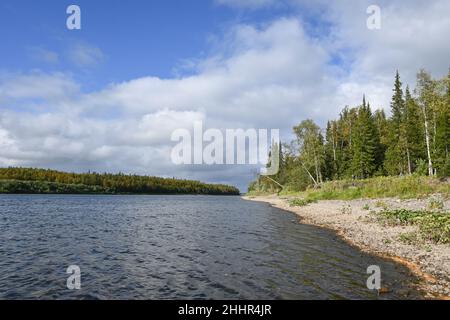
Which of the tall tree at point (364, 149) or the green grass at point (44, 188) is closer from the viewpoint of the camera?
the tall tree at point (364, 149)

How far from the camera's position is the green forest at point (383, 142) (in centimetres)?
5269

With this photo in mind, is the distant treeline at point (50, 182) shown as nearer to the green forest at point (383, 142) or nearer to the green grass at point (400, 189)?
the green forest at point (383, 142)

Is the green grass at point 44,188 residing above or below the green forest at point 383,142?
below

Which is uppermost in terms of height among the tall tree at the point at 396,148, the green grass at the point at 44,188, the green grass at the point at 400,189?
the tall tree at the point at 396,148

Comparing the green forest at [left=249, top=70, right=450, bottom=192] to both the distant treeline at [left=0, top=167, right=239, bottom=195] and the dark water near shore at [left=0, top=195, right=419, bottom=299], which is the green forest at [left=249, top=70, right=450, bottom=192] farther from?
the distant treeline at [left=0, top=167, right=239, bottom=195]

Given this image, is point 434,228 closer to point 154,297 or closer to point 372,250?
point 372,250

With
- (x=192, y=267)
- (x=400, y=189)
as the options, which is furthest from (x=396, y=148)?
(x=192, y=267)

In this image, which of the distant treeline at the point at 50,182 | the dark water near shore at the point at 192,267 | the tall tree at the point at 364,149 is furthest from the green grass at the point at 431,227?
the distant treeline at the point at 50,182

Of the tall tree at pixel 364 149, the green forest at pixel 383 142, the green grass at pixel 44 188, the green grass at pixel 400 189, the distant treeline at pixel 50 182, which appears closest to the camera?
the green grass at pixel 400 189

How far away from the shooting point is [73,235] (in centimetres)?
2805
